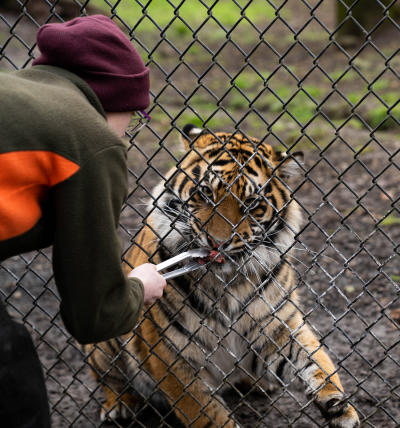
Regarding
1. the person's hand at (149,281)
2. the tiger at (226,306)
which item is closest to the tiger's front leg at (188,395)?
the tiger at (226,306)

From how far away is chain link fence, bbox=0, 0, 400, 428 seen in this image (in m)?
2.35

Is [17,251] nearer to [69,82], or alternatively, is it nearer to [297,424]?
[69,82]

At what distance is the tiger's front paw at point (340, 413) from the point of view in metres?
2.77

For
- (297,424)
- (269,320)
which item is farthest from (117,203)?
(297,424)

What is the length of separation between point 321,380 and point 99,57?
1980 mm

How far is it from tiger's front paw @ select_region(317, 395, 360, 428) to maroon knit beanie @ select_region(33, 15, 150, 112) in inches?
70.9

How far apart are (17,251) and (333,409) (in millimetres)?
1786

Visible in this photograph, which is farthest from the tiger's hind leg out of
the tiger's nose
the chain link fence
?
the tiger's nose

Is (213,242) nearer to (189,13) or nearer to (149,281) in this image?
(149,281)

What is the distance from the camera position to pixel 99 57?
1.70 metres

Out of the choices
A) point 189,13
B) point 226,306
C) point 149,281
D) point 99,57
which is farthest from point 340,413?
point 189,13

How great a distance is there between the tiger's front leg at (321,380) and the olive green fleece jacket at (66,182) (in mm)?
1316

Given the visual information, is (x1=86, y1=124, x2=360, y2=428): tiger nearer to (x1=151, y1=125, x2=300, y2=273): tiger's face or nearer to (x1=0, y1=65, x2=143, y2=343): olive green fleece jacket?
(x1=151, y1=125, x2=300, y2=273): tiger's face

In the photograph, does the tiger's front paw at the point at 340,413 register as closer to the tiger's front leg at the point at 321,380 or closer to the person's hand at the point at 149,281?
the tiger's front leg at the point at 321,380
